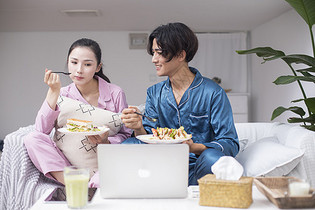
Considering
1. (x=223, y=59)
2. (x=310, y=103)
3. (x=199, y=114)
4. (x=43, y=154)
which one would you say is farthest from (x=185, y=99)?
(x=223, y=59)

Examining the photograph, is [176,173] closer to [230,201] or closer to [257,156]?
[230,201]

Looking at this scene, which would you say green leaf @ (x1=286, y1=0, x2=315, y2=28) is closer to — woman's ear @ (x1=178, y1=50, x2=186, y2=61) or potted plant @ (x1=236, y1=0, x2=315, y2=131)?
potted plant @ (x1=236, y1=0, x2=315, y2=131)

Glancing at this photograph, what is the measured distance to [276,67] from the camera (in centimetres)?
566

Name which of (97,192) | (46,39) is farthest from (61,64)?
(97,192)

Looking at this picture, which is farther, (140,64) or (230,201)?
(140,64)

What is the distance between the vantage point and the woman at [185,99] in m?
2.00

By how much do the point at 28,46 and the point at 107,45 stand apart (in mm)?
1471

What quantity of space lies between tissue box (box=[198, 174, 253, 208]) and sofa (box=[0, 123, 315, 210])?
0.86 metres

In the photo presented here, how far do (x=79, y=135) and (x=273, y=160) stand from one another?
3.53ft

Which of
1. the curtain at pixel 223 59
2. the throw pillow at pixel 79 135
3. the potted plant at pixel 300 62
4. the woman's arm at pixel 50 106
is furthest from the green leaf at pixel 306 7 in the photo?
the curtain at pixel 223 59

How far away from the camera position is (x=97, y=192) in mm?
1294

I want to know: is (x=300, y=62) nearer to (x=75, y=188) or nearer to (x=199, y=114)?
(x=199, y=114)

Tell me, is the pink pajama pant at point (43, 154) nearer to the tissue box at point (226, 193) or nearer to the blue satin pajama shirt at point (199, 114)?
the blue satin pajama shirt at point (199, 114)

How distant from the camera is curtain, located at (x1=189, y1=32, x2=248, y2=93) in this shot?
6848 mm
